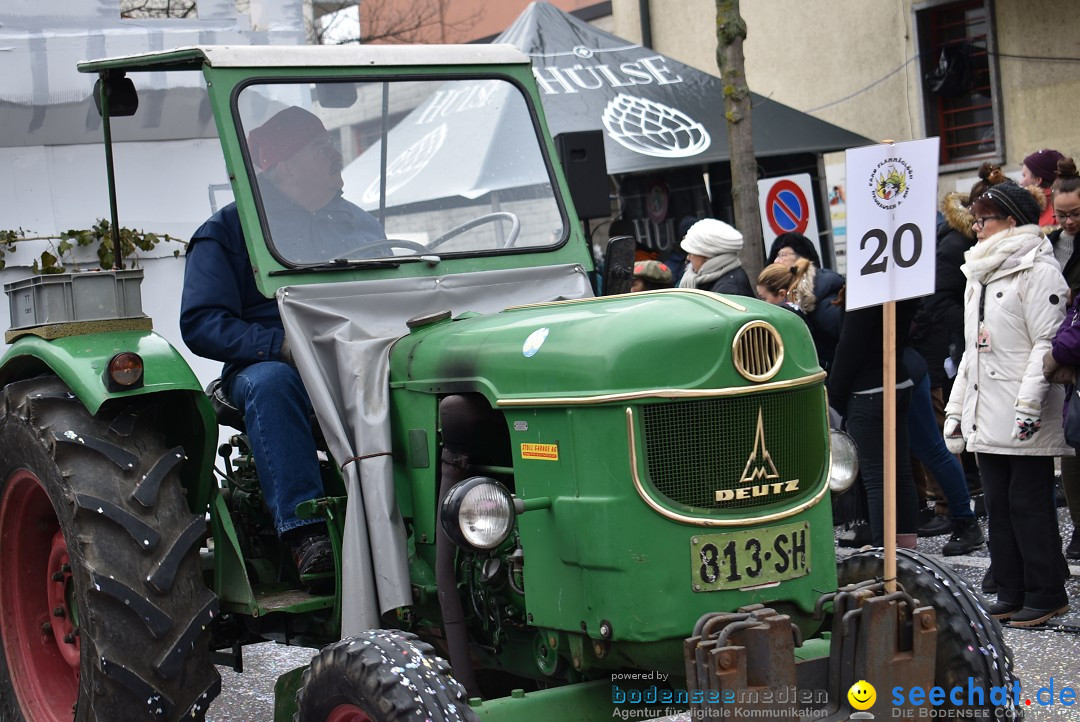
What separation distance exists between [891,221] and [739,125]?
5.92m

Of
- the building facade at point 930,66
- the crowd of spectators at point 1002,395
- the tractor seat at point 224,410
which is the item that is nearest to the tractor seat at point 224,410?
the tractor seat at point 224,410

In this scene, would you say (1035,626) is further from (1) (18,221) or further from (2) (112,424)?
(1) (18,221)

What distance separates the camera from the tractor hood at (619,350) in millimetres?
3434

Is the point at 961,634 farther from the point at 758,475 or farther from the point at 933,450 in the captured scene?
the point at 933,450

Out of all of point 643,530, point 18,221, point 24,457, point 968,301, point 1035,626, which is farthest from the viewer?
point 18,221

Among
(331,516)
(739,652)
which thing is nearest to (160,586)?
(331,516)

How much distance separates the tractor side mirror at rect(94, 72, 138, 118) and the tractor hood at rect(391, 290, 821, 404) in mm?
1859

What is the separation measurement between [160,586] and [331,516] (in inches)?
22.0

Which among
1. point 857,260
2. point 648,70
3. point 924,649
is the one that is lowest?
point 924,649

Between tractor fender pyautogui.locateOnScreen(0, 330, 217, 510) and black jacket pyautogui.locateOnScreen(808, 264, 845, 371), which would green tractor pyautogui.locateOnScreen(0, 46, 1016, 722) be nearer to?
tractor fender pyautogui.locateOnScreen(0, 330, 217, 510)

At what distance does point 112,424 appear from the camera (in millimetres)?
4281

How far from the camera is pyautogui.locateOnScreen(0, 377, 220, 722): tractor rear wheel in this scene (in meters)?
4.02

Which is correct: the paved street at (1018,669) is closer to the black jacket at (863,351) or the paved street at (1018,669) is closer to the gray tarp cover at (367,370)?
the black jacket at (863,351)

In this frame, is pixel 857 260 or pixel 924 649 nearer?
pixel 924 649
